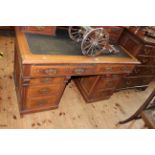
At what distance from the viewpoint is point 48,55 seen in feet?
5.50

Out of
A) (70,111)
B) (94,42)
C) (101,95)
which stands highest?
(94,42)

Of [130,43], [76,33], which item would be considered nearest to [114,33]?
[130,43]

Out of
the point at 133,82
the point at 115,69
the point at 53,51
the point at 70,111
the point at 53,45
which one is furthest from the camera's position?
the point at 133,82

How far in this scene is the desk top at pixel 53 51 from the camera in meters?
1.61

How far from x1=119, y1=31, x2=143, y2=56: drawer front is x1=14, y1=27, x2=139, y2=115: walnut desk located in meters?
0.32

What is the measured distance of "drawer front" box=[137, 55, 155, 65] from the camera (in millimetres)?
2601

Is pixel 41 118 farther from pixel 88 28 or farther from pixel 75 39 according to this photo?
pixel 88 28

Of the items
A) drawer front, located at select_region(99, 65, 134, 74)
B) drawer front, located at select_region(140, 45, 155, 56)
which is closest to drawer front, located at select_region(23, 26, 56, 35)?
drawer front, located at select_region(99, 65, 134, 74)

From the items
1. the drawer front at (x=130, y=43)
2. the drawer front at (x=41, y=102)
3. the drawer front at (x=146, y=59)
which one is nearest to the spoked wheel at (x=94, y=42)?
the drawer front at (x=41, y=102)

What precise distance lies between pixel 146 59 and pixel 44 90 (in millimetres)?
1713

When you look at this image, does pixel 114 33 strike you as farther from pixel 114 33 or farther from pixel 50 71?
pixel 50 71

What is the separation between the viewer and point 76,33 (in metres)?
2.08

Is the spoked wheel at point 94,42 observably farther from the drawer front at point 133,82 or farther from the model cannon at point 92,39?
the drawer front at point 133,82

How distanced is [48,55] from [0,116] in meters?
0.94
